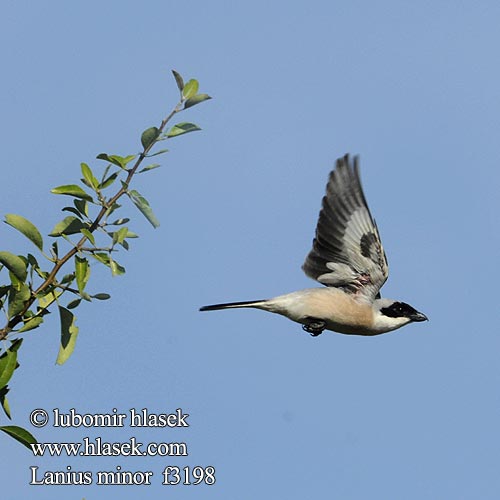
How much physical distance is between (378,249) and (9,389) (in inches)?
218

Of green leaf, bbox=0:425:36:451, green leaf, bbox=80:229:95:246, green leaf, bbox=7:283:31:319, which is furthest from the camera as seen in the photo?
green leaf, bbox=80:229:95:246

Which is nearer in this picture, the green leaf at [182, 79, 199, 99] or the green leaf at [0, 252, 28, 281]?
the green leaf at [0, 252, 28, 281]

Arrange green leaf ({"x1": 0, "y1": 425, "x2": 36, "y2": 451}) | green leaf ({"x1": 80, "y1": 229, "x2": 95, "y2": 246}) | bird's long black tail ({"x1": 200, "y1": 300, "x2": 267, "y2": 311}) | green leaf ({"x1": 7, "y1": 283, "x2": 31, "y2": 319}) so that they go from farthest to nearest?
bird's long black tail ({"x1": 200, "y1": 300, "x2": 267, "y2": 311})
green leaf ({"x1": 80, "y1": 229, "x2": 95, "y2": 246})
green leaf ({"x1": 7, "y1": 283, "x2": 31, "y2": 319})
green leaf ({"x1": 0, "y1": 425, "x2": 36, "y2": 451})

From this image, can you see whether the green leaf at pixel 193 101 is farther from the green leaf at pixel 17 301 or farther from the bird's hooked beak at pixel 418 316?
the bird's hooked beak at pixel 418 316

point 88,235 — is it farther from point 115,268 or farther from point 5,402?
point 5,402

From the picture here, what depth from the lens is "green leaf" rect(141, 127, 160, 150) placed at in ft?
14.4

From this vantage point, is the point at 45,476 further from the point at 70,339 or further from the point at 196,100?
the point at 196,100

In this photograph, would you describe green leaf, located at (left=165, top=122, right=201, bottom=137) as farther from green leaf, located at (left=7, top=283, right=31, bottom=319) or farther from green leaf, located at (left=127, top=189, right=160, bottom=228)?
green leaf, located at (left=7, top=283, right=31, bottom=319)

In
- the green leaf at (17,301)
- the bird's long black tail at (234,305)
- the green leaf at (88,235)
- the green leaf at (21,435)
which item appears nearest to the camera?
the green leaf at (21,435)

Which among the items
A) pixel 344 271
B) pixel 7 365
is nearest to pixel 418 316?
pixel 344 271

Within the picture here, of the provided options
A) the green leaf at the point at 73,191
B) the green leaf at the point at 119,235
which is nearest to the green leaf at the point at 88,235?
the green leaf at the point at 119,235

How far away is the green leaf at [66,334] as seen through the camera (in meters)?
4.42

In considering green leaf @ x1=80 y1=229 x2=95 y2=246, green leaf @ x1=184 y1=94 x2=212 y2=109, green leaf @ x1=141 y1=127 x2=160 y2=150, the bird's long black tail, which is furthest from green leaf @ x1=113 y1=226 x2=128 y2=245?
the bird's long black tail

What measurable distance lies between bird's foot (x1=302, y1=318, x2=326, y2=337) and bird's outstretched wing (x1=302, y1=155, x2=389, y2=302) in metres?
0.51
